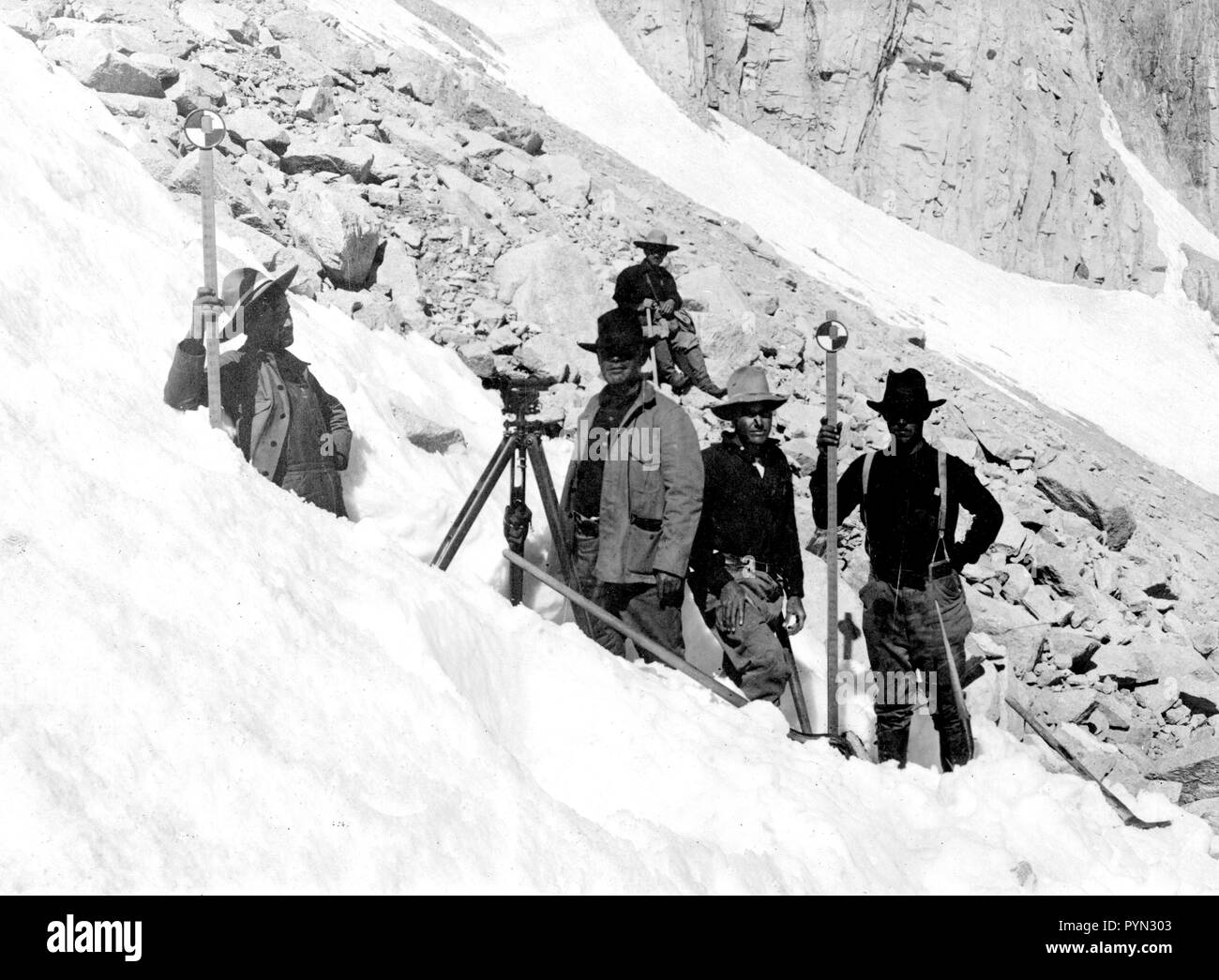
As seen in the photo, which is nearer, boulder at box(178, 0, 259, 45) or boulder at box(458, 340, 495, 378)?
boulder at box(458, 340, 495, 378)

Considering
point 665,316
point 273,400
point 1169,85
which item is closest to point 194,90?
point 665,316

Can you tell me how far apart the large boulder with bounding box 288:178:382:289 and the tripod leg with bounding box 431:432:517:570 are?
3164 mm

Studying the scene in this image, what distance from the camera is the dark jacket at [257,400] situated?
499cm

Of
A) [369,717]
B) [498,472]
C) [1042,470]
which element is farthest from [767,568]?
[1042,470]

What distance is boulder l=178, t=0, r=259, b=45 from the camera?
35.5 ft

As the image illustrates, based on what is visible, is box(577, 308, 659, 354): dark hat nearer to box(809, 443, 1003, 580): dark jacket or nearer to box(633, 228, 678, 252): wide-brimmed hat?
box(809, 443, 1003, 580): dark jacket

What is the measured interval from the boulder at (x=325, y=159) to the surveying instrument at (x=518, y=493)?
4420mm

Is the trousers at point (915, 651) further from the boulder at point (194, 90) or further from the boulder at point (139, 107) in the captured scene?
the boulder at point (194, 90)

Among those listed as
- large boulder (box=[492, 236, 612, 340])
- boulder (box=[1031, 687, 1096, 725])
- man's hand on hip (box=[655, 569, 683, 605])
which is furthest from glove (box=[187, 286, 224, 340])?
boulder (box=[1031, 687, 1096, 725])

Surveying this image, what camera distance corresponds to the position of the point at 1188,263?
29172 millimetres

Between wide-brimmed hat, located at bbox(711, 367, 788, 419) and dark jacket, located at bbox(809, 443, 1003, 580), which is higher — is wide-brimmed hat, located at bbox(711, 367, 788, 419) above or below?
above

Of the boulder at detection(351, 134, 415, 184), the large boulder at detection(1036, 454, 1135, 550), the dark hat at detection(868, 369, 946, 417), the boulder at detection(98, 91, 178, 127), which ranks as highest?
the dark hat at detection(868, 369, 946, 417)

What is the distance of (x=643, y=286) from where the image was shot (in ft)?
28.3

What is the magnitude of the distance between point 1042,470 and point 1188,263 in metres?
20.7
